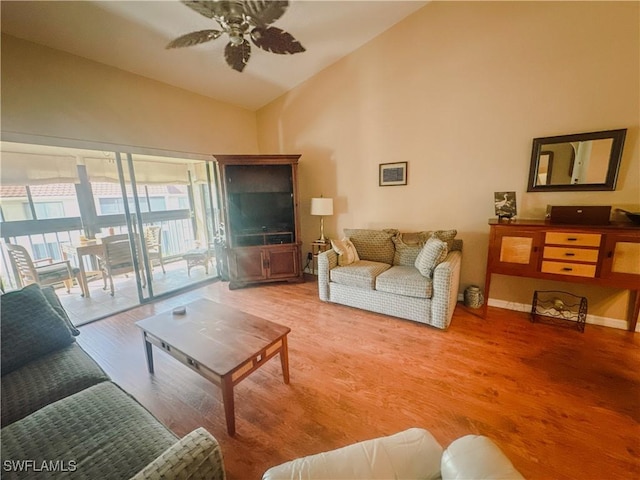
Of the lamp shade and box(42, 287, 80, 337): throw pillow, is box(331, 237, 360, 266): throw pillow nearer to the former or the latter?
the lamp shade

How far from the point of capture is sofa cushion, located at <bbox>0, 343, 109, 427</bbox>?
1118mm

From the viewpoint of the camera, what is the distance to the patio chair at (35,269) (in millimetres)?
2578

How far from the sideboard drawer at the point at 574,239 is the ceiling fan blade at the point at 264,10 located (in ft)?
8.91

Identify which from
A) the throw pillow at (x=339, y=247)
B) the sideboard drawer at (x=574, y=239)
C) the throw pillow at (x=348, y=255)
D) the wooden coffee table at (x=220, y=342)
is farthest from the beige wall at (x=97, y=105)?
the sideboard drawer at (x=574, y=239)

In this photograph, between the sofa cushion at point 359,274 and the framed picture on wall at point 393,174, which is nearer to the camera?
the sofa cushion at point 359,274

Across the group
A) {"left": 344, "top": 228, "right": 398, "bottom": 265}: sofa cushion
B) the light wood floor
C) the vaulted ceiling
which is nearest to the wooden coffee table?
the light wood floor

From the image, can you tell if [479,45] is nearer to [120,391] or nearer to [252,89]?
[252,89]

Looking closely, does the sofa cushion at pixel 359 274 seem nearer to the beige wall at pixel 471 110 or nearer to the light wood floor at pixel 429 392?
the light wood floor at pixel 429 392

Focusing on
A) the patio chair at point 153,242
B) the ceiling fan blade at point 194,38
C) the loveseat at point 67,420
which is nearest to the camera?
the loveseat at point 67,420

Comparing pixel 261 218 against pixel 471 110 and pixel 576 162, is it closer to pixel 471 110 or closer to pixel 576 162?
pixel 471 110

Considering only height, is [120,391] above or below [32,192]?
below

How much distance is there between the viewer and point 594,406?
1.55 meters

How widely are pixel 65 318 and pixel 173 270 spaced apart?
2704 millimetres

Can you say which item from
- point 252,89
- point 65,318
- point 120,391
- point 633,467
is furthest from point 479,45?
point 65,318
